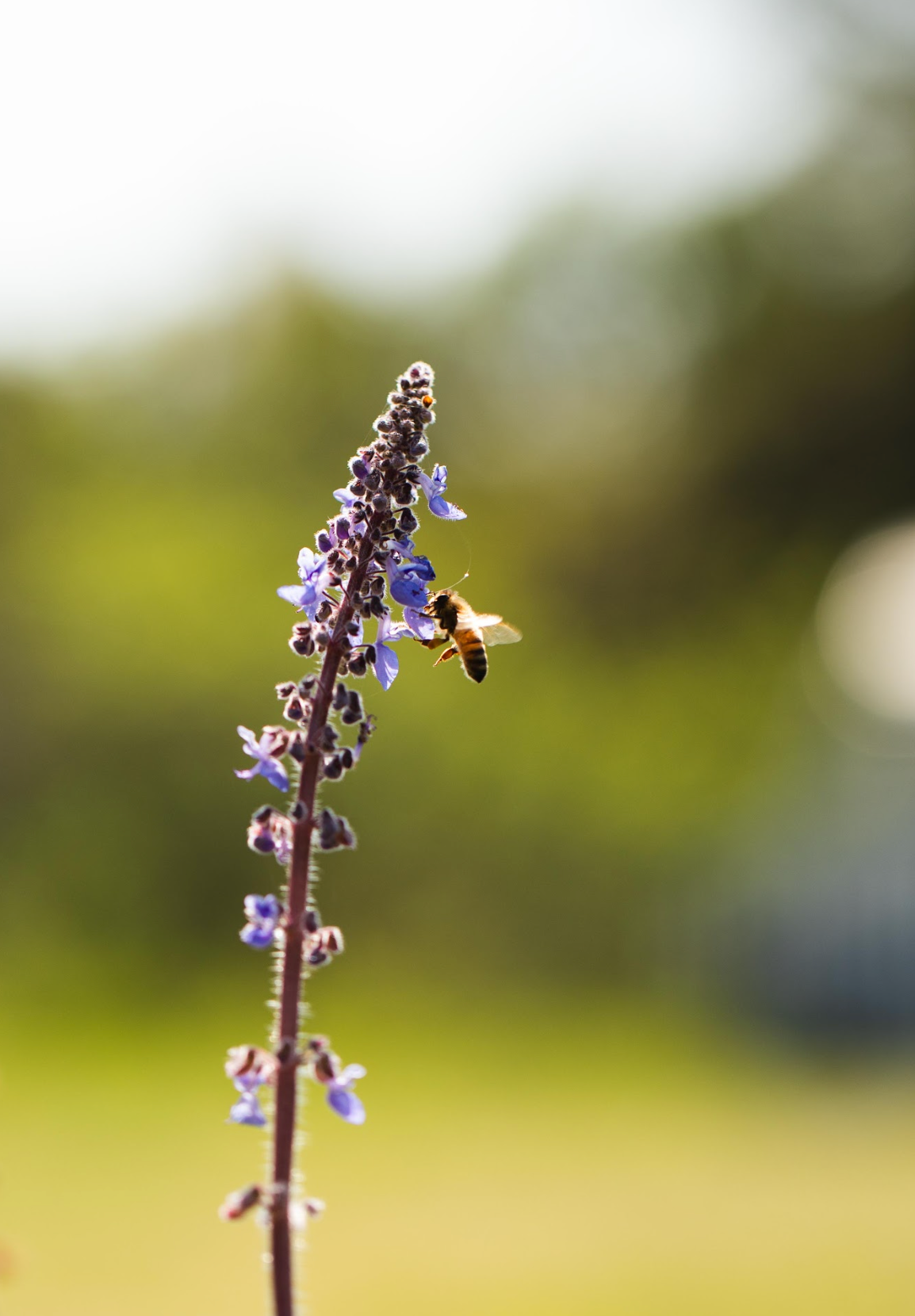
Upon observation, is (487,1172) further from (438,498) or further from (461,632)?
(438,498)

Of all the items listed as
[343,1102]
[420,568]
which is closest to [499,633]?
[420,568]

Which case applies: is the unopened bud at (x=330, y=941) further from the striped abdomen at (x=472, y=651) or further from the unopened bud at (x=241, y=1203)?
the striped abdomen at (x=472, y=651)

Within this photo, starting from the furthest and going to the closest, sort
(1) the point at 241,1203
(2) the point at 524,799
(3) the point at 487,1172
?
(2) the point at 524,799 → (3) the point at 487,1172 → (1) the point at 241,1203

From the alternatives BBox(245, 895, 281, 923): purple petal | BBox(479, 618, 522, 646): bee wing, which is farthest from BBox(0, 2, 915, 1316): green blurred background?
BBox(479, 618, 522, 646): bee wing

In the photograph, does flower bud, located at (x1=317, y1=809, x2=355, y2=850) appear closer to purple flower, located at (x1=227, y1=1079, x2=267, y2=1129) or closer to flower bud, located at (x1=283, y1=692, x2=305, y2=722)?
flower bud, located at (x1=283, y1=692, x2=305, y2=722)

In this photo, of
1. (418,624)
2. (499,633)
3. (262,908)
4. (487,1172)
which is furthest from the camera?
(487,1172)

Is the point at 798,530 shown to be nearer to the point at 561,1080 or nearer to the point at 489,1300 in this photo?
the point at 561,1080

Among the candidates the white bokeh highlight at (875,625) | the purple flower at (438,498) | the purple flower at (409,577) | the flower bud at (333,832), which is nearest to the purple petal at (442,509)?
the purple flower at (438,498)
